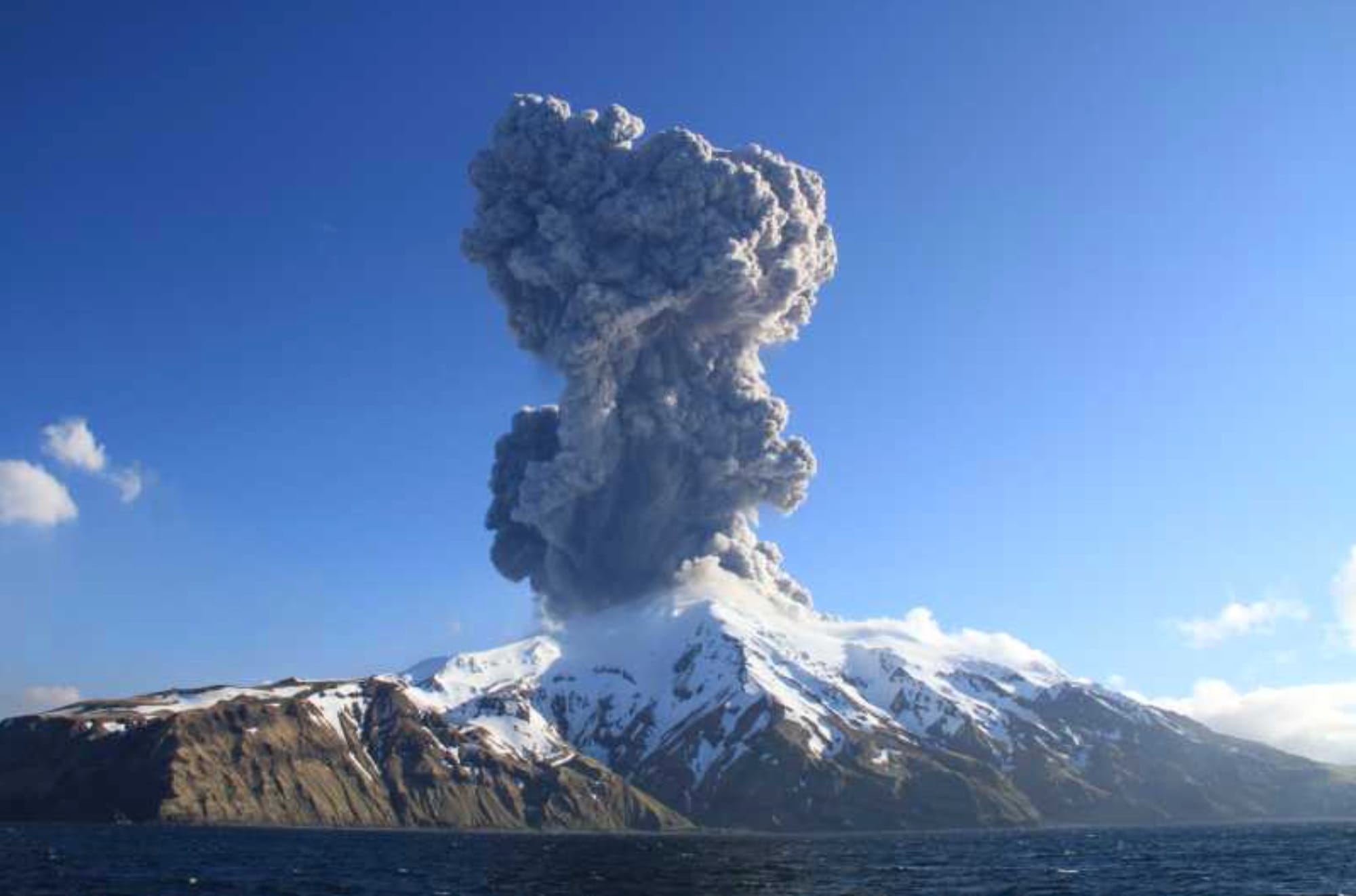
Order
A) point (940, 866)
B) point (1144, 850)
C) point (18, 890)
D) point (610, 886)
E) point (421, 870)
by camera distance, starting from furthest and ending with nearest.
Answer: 1. point (1144, 850)
2. point (940, 866)
3. point (421, 870)
4. point (610, 886)
5. point (18, 890)

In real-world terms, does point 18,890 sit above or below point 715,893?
above

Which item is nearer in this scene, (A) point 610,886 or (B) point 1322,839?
(A) point 610,886

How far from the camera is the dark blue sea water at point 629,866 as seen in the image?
299 ft

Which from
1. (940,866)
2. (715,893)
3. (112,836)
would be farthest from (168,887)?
(112,836)

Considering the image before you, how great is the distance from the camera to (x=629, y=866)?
118 m

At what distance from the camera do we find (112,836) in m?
160

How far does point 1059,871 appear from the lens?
11625 centimetres

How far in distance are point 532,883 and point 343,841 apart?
3506 inches

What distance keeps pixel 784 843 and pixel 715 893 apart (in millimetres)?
109723

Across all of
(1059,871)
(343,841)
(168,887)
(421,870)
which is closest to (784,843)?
(343,841)

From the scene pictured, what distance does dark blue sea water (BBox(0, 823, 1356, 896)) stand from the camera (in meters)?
91.0

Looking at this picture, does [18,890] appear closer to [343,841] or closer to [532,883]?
[532,883]

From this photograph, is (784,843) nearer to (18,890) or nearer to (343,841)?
(343,841)

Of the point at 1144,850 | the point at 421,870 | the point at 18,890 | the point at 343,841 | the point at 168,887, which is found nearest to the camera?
the point at 18,890
